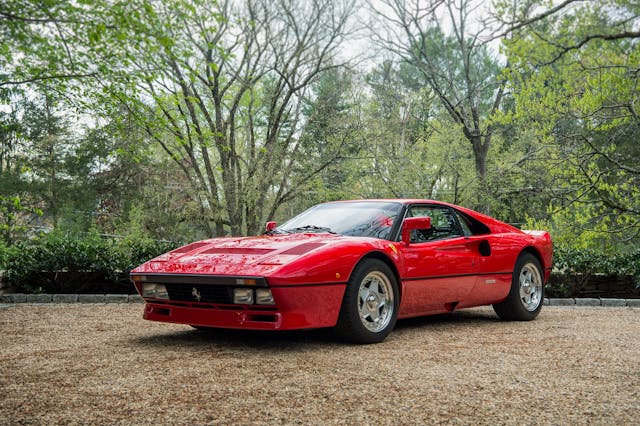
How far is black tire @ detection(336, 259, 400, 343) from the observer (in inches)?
204

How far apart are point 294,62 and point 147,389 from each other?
15.9 m

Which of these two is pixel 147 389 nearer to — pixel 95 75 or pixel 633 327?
pixel 633 327

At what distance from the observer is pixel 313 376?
4.00 m

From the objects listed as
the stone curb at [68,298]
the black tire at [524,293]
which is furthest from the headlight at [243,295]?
the stone curb at [68,298]

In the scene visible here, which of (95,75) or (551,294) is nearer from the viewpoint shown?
(95,75)

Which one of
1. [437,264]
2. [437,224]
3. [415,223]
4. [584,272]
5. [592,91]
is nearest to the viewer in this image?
[415,223]

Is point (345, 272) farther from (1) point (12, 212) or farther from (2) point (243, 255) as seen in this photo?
(1) point (12, 212)

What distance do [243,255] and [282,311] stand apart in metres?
0.67

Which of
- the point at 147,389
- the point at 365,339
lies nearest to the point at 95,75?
the point at 365,339

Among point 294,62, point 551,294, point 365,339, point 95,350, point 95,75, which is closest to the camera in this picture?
point 95,350

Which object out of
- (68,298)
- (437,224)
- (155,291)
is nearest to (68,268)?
(68,298)

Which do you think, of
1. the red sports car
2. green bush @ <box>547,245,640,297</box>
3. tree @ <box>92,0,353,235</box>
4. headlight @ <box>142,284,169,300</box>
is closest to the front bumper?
the red sports car

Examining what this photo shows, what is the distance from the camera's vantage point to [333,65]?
61.0 feet

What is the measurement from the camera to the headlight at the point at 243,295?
15.9ft
